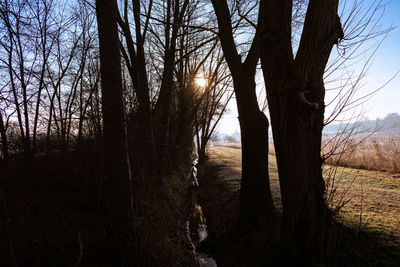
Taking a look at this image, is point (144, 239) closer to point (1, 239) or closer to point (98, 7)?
point (1, 239)

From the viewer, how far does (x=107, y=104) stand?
135 inches

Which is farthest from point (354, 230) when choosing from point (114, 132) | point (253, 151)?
point (114, 132)

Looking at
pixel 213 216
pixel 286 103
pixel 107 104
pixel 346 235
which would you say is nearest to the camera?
pixel 286 103

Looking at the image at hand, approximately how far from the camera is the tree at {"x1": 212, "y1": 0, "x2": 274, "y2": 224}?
171 inches

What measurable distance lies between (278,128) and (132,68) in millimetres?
5950

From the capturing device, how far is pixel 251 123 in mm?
4332

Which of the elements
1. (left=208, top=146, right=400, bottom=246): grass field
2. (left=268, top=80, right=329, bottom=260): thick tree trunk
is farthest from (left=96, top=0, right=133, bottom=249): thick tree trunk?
(left=208, top=146, right=400, bottom=246): grass field

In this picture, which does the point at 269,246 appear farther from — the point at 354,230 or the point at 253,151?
the point at 253,151

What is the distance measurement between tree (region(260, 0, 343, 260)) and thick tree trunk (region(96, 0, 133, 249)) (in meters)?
2.47

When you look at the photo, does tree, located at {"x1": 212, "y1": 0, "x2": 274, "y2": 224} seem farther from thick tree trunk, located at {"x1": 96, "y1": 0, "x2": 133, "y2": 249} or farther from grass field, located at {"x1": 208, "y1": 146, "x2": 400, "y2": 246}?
thick tree trunk, located at {"x1": 96, "y1": 0, "x2": 133, "y2": 249}

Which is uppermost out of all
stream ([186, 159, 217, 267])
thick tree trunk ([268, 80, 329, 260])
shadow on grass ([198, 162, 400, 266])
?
thick tree trunk ([268, 80, 329, 260])

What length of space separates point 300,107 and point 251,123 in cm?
177

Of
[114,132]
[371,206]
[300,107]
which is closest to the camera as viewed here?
[300,107]

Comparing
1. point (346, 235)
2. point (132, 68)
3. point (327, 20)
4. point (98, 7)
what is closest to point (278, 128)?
point (327, 20)
